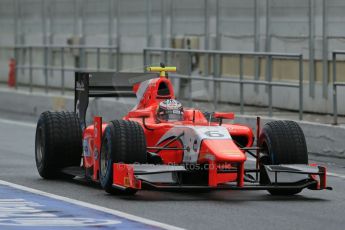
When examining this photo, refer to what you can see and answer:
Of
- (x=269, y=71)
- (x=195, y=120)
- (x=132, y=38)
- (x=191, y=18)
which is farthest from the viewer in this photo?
(x=132, y=38)

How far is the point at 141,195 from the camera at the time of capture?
1491 centimetres

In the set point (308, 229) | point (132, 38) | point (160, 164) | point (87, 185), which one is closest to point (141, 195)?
point (160, 164)

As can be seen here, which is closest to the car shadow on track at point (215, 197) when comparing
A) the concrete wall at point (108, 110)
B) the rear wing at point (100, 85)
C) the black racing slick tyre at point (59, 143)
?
the black racing slick tyre at point (59, 143)

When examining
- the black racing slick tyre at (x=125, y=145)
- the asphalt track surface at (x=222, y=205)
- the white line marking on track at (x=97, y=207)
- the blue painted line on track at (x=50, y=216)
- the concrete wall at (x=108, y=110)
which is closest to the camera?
the blue painted line on track at (x=50, y=216)

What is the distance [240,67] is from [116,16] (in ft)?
30.9

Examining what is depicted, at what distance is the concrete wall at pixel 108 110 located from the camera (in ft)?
69.8

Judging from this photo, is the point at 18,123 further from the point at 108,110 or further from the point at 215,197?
the point at 215,197

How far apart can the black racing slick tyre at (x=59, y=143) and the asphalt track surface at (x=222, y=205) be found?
0.22 meters

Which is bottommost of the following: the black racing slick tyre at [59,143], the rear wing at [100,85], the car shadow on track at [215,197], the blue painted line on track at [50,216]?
the blue painted line on track at [50,216]

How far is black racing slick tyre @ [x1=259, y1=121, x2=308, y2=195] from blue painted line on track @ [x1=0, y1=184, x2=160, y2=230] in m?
2.42

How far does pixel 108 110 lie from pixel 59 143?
1309cm

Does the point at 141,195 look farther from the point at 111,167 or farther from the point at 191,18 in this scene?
the point at 191,18

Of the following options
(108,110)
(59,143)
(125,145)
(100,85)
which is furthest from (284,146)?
(108,110)

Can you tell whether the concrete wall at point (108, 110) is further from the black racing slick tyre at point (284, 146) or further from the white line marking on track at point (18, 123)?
the black racing slick tyre at point (284, 146)
